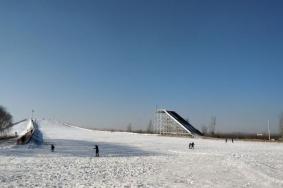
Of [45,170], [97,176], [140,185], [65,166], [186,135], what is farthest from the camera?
[186,135]

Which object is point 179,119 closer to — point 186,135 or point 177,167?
point 186,135

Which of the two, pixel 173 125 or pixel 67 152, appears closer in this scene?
pixel 67 152

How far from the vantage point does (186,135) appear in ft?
264

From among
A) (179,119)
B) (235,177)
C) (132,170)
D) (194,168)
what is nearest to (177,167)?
(194,168)

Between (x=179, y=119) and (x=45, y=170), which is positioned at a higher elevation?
(x=179, y=119)

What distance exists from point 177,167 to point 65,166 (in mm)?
6513

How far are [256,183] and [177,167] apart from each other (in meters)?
6.57

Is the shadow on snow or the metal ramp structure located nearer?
the shadow on snow

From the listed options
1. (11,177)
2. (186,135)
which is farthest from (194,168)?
(186,135)

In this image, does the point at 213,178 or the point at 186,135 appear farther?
the point at 186,135

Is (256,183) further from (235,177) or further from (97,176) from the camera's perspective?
(97,176)

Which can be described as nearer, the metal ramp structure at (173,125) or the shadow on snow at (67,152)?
the shadow on snow at (67,152)

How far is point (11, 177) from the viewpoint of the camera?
1755 centimetres

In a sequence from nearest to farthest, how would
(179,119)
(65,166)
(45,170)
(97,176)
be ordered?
1. (97,176)
2. (45,170)
3. (65,166)
4. (179,119)
